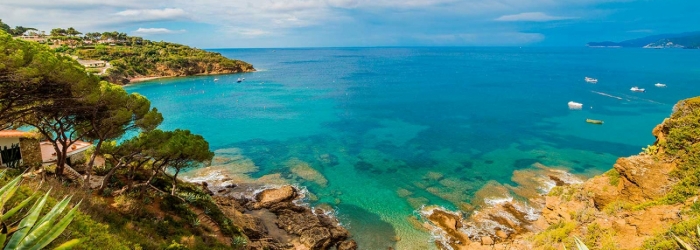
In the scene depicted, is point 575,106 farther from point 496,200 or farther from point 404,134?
point 496,200

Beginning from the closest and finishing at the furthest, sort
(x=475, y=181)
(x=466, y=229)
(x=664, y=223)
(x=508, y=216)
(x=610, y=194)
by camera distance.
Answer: (x=664, y=223) → (x=610, y=194) → (x=466, y=229) → (x=508, y=216) → (x=475, y=181)

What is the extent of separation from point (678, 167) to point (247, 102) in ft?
195

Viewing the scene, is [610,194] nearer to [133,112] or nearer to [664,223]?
[664,223]

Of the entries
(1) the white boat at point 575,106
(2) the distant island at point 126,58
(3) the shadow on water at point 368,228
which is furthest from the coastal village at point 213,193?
(2) the distant island at point 126,58

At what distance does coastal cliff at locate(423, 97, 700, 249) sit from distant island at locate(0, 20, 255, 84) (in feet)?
278

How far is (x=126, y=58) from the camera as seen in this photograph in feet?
320

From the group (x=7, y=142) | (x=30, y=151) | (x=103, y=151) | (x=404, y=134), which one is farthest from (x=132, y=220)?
(x=404, y=134)

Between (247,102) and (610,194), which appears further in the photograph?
(247,102)

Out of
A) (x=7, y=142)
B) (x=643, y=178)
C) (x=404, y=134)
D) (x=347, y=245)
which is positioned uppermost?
(x=7, y=142)

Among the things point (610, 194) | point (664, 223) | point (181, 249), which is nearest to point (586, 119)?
point (610, 194)

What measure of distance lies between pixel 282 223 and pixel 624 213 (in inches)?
672

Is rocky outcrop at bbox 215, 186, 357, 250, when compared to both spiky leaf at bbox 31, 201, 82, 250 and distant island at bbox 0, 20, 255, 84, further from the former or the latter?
distant island at bbox 0, 20, 255, 84

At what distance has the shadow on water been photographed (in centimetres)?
2005

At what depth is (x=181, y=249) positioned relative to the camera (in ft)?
41.6
